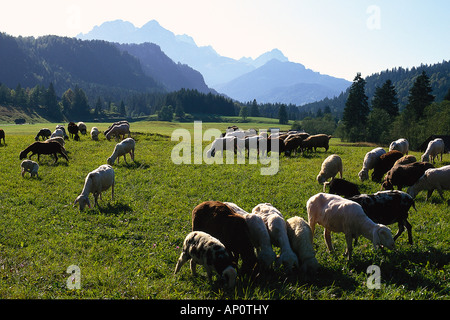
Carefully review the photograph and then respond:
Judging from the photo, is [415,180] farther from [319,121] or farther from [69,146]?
[319,121]

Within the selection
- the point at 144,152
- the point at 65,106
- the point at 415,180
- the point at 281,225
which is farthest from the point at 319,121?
the point at 65,106

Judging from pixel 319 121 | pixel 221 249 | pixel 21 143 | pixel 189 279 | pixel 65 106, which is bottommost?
pixel 189 279

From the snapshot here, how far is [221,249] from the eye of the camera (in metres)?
6.98

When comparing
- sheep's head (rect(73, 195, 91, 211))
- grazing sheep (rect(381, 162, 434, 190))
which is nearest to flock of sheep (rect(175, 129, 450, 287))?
grazing sheep (rect(381, 162, 434, 190))

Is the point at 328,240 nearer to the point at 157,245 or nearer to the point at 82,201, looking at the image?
the point at 157,245

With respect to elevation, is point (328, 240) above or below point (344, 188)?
below

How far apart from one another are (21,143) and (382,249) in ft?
114

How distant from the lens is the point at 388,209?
956 centimetres

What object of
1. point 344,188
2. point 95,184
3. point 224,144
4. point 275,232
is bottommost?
point 275,232

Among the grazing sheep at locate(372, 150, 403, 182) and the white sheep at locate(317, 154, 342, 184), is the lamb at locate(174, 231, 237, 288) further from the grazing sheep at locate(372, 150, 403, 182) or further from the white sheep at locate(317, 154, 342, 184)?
the grazing sheep at locate(372, 150, 403, 182)

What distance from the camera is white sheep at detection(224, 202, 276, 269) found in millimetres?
7557

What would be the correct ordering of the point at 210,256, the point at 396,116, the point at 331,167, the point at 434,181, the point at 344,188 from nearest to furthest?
the point at 210,256
the point at 434,181
the point at 344,188
the point at 331,167
the point at 396,116

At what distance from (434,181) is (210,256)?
11.5 m

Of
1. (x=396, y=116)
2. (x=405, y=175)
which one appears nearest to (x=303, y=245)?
(x=405, y=175)
